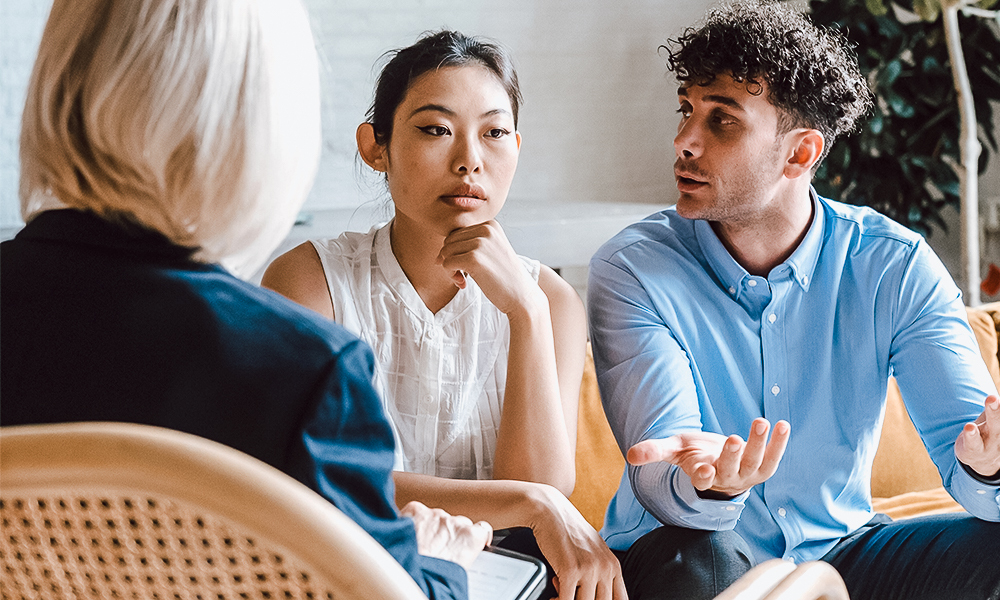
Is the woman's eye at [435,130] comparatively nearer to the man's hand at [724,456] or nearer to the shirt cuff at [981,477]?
the man's hand at [724,456]

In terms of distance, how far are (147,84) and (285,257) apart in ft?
2.47

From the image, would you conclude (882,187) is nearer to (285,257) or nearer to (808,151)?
(808,151)

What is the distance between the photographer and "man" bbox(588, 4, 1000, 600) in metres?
1.24

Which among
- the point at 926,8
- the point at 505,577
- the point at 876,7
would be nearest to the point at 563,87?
the point at 876,7

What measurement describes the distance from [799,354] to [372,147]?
2.41 ft

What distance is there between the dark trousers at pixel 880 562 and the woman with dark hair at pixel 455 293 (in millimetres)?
158

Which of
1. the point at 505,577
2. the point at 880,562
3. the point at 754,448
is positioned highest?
the point at 754,448

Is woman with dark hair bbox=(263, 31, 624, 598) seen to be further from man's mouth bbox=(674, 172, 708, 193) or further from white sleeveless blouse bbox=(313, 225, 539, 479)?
Result: man's mouth bbox=(674, 172, 708, 193)

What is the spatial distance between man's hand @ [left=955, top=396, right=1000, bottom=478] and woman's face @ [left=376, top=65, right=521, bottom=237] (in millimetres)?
707

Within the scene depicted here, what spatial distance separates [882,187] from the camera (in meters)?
3.51

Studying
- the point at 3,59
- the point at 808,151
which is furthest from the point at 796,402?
the point at 3,59

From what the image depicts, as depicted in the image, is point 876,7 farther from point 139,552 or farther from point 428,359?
point 139,552

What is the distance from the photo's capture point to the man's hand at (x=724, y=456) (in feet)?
3.29

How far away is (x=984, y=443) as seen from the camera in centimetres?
115
